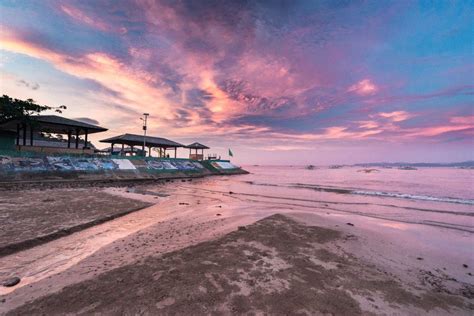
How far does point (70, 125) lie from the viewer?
29.5m

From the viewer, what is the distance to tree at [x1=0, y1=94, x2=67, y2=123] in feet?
82.7

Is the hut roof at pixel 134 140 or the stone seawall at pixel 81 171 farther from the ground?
the hut roof at pixel 134 140

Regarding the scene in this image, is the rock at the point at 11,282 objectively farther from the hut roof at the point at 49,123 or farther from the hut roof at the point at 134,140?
the hut roof at the point at 134,140

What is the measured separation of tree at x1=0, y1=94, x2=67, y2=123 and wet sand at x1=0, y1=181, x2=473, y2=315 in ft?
95.3

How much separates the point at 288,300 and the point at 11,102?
37467 mm

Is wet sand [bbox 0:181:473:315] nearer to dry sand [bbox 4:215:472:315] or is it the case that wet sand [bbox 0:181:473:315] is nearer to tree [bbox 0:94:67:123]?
dry sand [bbox 4:215:472:315]

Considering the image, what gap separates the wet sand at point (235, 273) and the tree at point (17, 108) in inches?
1143

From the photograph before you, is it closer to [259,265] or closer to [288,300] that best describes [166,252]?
[259,265]

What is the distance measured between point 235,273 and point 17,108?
117 feet

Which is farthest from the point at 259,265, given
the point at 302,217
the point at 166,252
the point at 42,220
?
the point at 42,220

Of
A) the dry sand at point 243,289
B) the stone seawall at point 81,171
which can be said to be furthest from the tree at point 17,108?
the dry sand at point 243,289

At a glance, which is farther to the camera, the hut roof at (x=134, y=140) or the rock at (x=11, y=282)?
the hut roof at (x=134, y=140)

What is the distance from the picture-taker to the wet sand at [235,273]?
11.2ft

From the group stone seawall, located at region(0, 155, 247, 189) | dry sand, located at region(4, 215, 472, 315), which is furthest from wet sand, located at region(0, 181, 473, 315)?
stone seawall, located at region(0, 155, 247, 189)
